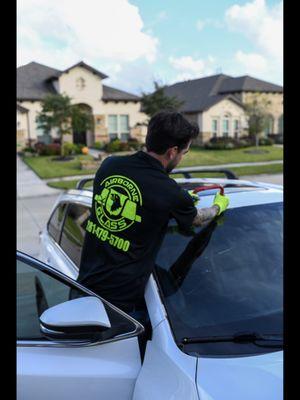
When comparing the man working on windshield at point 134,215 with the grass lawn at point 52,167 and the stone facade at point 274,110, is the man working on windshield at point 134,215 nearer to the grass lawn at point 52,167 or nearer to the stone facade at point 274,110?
the grass lawn at point 52,167

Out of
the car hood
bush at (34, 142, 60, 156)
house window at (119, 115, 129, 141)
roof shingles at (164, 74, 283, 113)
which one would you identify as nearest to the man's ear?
the car hood

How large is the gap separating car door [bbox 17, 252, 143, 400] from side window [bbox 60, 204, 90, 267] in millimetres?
1020

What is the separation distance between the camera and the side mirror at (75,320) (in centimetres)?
171

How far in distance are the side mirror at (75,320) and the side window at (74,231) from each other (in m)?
1.10

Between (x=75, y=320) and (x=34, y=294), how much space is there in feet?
3.06

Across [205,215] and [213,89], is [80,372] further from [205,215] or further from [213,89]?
[213,89]

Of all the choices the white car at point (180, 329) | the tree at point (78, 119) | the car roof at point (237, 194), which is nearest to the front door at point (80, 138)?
the tree at point (78, 119)

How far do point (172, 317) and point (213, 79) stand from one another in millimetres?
43551

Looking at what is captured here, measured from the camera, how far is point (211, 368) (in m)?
1.61

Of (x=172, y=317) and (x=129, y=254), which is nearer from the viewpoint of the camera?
(x=172, y=317)
